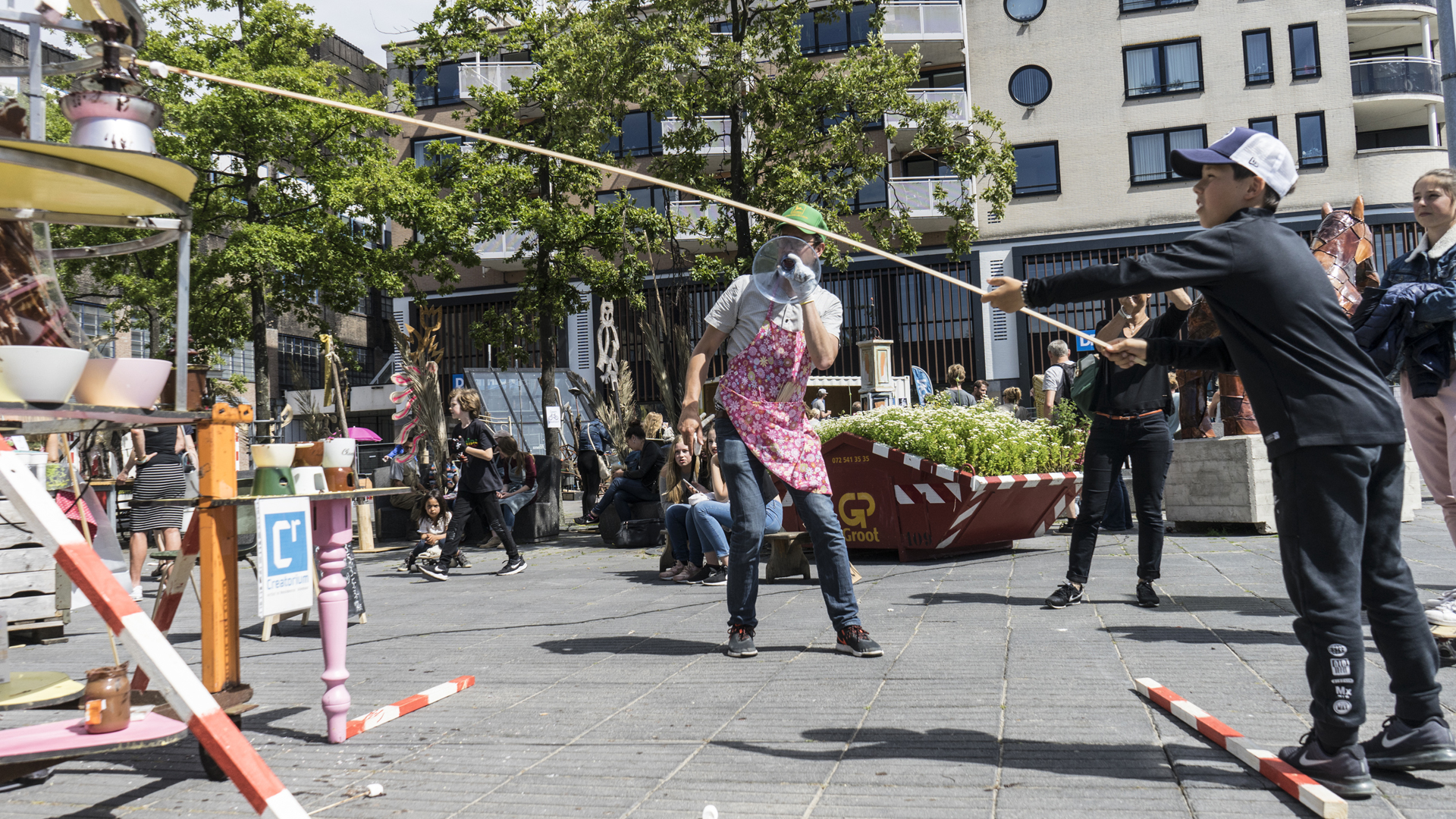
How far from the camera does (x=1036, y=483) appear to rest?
9.25 metres

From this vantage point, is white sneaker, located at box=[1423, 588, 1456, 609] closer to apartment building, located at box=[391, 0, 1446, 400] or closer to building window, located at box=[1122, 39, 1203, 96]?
apartment building, located at box=[391, 0, 1446, 400]

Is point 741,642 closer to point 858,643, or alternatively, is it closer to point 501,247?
point 858,643

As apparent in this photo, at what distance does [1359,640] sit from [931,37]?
30.0 m

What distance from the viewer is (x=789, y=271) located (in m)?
5.19

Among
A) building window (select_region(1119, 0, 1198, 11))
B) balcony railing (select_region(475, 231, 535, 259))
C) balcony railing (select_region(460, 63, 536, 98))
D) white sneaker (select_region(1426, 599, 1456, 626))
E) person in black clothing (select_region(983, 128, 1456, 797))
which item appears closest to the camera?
person in black clothing (select_region(983, 128, 1456, 797))

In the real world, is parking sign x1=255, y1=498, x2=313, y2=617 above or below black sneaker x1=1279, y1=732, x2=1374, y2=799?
above

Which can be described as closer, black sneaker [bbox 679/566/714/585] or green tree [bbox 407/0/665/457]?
black sneaker [bbox 679/566/714/585]

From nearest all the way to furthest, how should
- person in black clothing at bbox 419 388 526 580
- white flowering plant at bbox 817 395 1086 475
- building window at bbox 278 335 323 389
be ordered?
white flowering plant at bbox 817 395 1086 475 < person in black clothing at bbox 419 388 526 580 < building window at bbox 278 335 323 389

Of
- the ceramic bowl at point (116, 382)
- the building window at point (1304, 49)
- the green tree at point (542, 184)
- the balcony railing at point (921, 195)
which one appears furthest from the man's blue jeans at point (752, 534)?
the building window at point (1304, 49)

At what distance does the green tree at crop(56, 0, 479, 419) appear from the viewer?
18141 mm

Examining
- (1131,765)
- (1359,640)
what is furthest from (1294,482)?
(1131,765)

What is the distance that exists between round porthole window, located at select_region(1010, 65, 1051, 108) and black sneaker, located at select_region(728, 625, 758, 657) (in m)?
28.8

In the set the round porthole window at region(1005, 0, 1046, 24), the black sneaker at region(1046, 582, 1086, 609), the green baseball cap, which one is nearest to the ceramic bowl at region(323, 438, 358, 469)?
the green baseball cap

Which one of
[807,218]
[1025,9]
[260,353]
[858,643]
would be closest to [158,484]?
[807,218]
